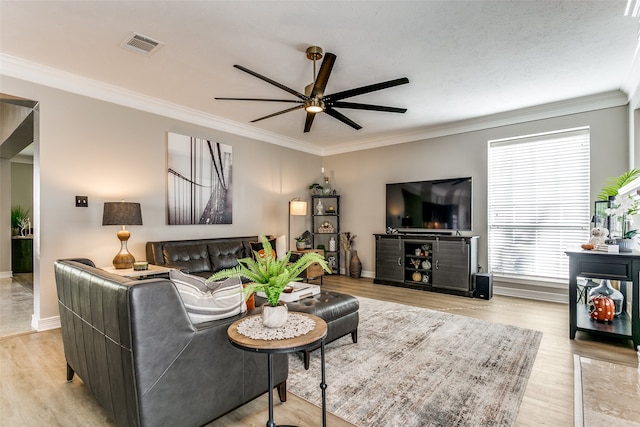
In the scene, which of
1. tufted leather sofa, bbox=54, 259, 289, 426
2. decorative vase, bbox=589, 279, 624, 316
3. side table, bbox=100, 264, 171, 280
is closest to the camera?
tufted leather sofa, bbox=54, 259, 289, 426

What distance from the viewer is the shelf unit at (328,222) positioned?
6.91m

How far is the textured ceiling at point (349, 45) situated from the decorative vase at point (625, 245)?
183 centimetres

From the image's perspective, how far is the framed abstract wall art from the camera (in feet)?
15.1

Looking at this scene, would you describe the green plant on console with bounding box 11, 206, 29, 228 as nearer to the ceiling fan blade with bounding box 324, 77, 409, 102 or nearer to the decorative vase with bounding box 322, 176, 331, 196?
the decorative vase with bounding box 322, 176, 331, 196

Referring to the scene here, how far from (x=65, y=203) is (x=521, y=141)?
20.6 feet

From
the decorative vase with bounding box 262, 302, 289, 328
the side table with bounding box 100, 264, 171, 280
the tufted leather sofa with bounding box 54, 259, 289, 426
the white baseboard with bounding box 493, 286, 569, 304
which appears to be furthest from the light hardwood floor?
the side table with bounding box 100, 264, 171, 280

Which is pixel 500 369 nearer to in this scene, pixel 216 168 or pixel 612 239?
pixel 612 239

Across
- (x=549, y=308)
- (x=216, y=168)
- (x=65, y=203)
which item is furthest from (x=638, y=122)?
(x=65, y=203)

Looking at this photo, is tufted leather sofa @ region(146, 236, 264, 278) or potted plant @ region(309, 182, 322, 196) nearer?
tufted leather sofa @ region(146, 236, 264, 278)

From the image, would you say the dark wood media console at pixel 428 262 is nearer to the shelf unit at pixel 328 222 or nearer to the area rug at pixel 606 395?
the shelf unit at pixel 328 222

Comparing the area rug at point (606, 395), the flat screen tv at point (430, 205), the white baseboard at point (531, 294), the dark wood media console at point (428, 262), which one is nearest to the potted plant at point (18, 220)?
the dark wood media console at point (428, 262)

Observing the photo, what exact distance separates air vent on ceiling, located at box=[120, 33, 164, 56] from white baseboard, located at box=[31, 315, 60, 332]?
3048mm

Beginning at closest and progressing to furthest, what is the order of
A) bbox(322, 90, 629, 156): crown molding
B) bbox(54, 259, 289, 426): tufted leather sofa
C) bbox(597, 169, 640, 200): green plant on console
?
bbox(54, 259, 289, 426): tufted leather sofa < bbox(597, 169, 640, 200): green plant on console < bbox(322, 90, 629, 156): crown molding

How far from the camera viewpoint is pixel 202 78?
12.2 ft
